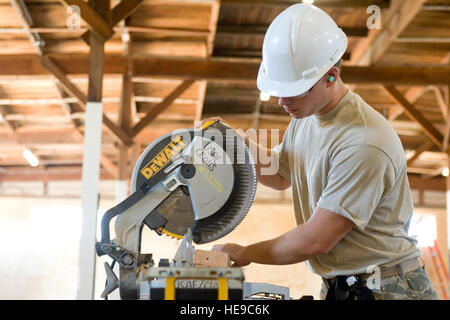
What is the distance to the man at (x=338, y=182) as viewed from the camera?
1.96 meters

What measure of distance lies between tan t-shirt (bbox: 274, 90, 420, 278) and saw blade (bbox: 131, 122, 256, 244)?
0.25 meters

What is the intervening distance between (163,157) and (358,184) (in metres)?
0.63

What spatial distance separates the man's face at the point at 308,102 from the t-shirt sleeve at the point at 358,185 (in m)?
0.21

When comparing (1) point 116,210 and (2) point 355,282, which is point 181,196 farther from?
(2) point 355,282

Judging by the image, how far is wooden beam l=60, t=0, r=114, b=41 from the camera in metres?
5.72

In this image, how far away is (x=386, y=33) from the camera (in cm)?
829

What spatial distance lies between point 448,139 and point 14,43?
6352mm

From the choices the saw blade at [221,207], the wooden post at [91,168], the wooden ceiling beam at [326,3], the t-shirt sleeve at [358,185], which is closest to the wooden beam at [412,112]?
the wooden ceiling beam at [326,3]

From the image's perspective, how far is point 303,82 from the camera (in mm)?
2064

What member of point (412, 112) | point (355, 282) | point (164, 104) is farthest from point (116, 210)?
point (412, 112)

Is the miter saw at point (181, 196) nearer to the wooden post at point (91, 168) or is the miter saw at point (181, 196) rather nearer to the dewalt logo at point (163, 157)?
the dewalt logo at point (163, 157)

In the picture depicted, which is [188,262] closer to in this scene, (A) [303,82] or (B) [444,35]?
(A) [303,82]

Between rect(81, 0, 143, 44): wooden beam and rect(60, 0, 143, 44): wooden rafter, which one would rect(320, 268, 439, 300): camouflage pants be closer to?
rect(60, 0, 143, 44): wooden rafter
